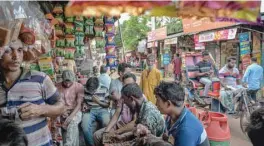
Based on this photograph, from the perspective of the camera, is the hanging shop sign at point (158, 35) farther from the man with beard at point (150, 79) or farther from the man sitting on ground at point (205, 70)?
the man with beard at point (150, 79)

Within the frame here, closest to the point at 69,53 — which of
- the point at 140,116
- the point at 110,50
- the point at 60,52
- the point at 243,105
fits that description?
the point at 60,52

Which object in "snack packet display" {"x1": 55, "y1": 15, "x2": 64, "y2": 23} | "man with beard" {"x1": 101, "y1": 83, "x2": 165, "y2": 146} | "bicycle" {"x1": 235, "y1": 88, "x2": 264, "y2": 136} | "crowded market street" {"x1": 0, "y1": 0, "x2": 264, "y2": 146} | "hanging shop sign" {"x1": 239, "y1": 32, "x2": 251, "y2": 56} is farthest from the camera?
"hanging shop sign" {"x1": 239, "y1": 32, "x2": 251, "y2": 56}

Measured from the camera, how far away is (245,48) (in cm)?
909

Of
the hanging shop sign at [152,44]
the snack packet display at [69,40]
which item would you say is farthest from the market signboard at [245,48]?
the hanging shop sign at [152,44]

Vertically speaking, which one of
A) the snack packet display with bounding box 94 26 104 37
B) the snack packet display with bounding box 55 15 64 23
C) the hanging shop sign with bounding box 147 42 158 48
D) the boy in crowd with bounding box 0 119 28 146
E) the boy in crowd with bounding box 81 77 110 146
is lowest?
the boy in crowd with bounding box 81 77 110 146

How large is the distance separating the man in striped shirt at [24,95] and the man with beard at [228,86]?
4.67 meters

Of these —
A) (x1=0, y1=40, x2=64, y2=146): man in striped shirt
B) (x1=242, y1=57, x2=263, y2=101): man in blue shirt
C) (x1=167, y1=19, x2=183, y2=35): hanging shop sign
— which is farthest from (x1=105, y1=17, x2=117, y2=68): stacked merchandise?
(x1=167, y1=19, x2=183, y2=35): hanging shop sign

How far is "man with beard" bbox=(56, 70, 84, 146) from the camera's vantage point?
11.2 feet

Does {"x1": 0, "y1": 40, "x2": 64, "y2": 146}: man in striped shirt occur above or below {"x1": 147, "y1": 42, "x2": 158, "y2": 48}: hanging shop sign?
below

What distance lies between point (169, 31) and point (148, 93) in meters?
10.9

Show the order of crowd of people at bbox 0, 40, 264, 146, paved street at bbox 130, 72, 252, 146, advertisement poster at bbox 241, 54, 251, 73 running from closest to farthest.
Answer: crowd of people at bbox 0, 40, 264, 146 < paved street at bbox 130, 72, 252, 146 < advertisement poster at bbox 241, 54, 251, 73

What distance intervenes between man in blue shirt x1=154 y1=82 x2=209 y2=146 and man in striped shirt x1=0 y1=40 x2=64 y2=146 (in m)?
0.82

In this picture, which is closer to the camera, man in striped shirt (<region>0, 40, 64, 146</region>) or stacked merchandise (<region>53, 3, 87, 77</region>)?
man in striped shirt (<region>0, 40, 64, 146</region>)

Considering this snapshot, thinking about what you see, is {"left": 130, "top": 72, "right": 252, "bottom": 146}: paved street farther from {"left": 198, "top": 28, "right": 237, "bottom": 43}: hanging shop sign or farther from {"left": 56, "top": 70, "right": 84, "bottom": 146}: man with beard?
{"left": 198, "top": 28, "right": 237, "bottom": 43}: hanging shop sign
